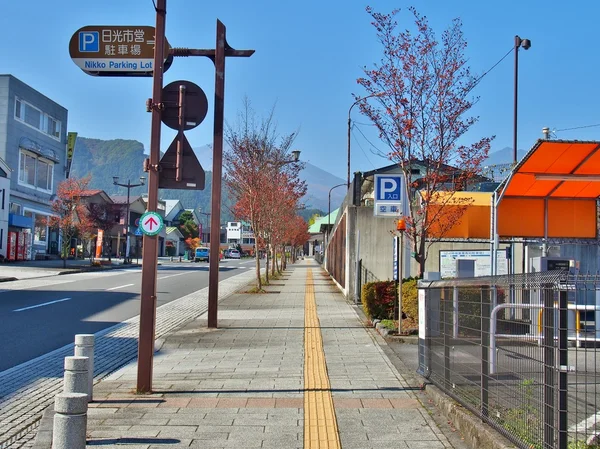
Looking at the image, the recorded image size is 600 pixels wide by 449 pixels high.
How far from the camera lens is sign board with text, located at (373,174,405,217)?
11.4 meters

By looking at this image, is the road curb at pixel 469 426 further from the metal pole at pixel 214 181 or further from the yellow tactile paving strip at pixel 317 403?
the metal pole at pixel 214 181

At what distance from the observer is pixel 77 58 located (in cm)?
802

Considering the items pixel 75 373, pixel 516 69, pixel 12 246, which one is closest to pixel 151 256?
pixel 75 373

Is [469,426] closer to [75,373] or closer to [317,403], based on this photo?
[317,403]

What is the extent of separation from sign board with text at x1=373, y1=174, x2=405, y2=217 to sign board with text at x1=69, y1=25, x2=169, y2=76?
4.95 m

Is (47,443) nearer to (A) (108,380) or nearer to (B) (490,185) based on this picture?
(A) (108,380)

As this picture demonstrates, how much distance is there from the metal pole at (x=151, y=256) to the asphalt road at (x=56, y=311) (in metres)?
3.10

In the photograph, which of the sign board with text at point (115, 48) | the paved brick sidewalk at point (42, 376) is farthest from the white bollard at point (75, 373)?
the sign board with text at point (115, 48)

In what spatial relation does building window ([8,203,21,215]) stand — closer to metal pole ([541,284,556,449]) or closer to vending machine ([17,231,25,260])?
vending machine ([17,231,25,260])

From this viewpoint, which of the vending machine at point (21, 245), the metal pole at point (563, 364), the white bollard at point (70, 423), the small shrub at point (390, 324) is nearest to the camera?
the metal pole at point (563, 364)

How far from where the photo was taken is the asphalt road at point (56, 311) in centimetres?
1083

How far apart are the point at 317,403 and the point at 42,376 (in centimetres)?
388

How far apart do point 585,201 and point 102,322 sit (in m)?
10.9

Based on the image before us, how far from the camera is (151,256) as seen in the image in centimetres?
704
